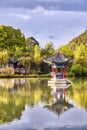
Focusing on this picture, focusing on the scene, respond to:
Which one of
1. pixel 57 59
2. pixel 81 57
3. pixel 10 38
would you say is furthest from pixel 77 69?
pixel 10 38

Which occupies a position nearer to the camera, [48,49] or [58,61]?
[58,61]

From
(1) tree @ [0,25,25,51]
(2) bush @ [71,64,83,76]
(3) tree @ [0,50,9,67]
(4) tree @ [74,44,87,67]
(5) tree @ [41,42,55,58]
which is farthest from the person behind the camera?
(1) tree @ [0,25,25,51]

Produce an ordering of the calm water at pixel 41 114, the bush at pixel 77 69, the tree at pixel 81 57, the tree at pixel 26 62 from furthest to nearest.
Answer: the tree at pixel 26 62 < the tree at pixel 81 57 < the bush at pixel 77 69 < the calm water at pixel 41 114

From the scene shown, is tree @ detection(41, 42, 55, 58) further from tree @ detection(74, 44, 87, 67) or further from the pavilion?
the pavilion

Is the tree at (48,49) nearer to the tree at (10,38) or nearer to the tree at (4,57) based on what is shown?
the tree at (10,38)

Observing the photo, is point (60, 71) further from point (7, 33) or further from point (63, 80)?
point (7, 33)

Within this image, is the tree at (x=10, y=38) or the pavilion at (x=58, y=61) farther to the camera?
the tree at (x=10, y=38)

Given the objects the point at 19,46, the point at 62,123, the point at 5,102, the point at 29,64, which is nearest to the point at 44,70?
the point at 29,64

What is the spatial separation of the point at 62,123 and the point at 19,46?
49527 mm

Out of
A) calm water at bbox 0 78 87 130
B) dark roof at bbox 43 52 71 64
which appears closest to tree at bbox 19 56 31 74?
dark roof at bbox 43 52 71 64

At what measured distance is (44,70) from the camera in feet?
171

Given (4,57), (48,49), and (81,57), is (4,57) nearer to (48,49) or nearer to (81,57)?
(81,57)

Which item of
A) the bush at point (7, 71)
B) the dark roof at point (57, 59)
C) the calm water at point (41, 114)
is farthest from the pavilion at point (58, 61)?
the calm water at point (41, 114)

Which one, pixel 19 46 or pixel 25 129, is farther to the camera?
pixel 19 46
